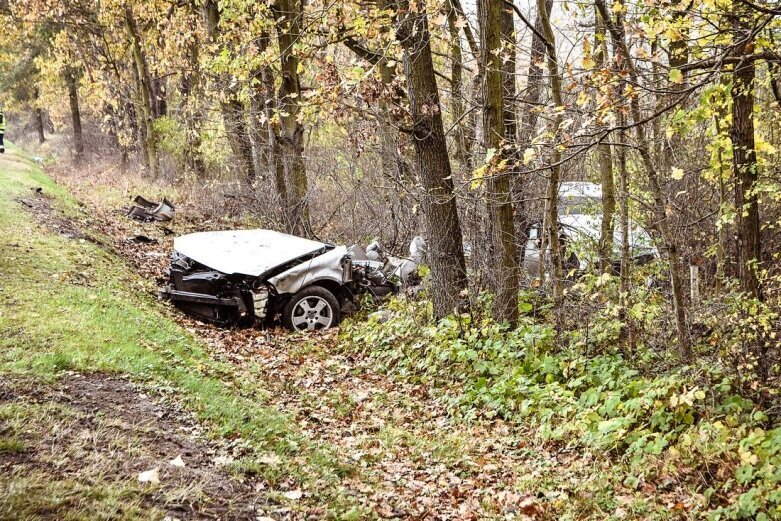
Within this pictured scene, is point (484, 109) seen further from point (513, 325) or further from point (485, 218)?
point (513, 325)

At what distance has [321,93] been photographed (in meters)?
8.70

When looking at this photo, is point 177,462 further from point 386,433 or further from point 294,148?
point 294,148

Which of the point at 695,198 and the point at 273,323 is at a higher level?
the point at 695,198

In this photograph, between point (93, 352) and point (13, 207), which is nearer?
point (93, 352)

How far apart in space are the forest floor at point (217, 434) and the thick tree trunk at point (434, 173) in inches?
65.5

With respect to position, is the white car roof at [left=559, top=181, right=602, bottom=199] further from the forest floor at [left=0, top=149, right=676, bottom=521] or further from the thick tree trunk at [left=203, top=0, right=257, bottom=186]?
the thick tree trunk at [left=203, top=0, right=257, bottom=186]

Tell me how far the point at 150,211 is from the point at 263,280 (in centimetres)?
1061

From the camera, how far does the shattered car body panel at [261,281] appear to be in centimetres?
1055

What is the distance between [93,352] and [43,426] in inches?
80.2

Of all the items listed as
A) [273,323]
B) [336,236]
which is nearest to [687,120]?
[273,323]

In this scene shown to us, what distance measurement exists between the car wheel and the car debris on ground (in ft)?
33.1

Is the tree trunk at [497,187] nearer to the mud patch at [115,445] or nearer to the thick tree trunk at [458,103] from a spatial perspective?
the thick tree trunk at [458,103]

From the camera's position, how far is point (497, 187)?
28.0ft

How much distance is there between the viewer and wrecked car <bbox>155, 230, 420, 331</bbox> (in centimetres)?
1056
